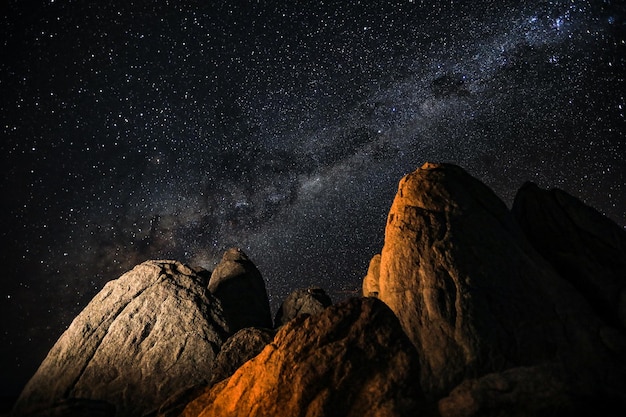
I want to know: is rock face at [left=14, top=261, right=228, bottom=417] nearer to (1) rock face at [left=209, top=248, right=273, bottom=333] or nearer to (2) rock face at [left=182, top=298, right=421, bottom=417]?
(1) rock face at [left=209, top=248, right=273, bottom=333]

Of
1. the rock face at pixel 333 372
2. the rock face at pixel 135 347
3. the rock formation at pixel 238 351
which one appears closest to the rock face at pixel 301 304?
the rock face at pixel 135 347

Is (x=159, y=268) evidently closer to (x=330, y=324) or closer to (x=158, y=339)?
(x=158, y=339)

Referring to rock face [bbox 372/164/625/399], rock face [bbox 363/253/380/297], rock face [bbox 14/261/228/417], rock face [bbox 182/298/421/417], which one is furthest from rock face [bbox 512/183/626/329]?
rock face [bbox 14/261/228/417]

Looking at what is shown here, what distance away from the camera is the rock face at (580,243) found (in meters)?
7.15

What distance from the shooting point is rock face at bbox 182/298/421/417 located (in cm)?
501

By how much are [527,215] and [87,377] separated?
1293cm

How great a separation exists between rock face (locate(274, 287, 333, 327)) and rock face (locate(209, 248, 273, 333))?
0.66 metres

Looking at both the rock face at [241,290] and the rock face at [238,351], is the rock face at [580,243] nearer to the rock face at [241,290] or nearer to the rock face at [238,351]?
the rock face at [238,351]

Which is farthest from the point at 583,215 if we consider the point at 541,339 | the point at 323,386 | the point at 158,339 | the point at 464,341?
the point at 158,339

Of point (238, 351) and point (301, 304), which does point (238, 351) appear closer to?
point (238, 351)

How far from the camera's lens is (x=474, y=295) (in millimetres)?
6473

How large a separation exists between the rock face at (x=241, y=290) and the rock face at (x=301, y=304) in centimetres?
66

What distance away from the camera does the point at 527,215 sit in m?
8.98

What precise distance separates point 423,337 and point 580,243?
5017 mm
